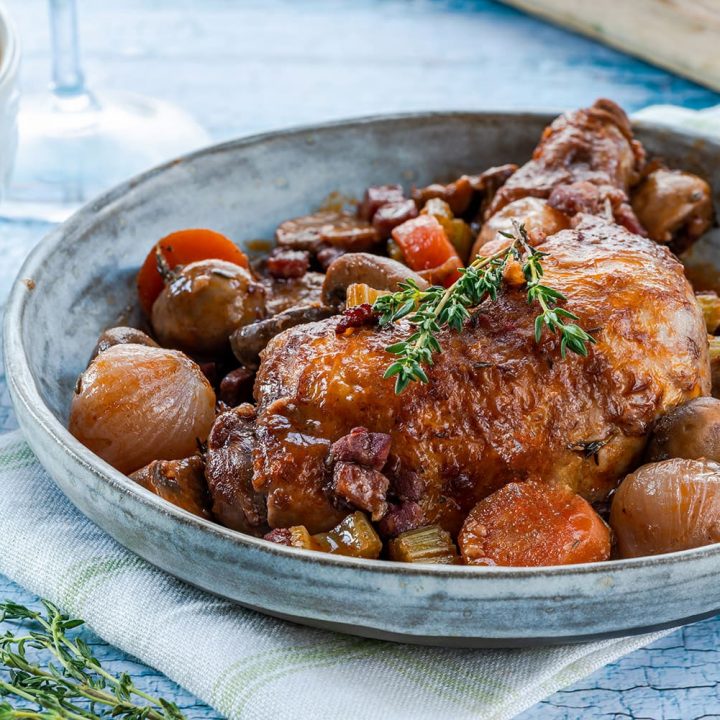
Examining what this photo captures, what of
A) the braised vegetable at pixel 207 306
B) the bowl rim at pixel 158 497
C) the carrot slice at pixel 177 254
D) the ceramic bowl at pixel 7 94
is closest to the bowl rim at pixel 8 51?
the ceramic bowl at pixel 7 94

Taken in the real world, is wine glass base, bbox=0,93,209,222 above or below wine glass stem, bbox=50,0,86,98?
below

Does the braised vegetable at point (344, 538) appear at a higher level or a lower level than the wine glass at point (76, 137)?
higher

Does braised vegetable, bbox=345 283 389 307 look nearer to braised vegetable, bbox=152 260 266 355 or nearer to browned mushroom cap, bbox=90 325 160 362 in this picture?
braised vegetable, bbox=152 260 266 355

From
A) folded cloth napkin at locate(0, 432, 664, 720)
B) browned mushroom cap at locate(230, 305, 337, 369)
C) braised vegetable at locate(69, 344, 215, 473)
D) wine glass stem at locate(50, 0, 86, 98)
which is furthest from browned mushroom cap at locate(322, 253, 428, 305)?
wine glass stem at locate(50, 0, 86, 98)

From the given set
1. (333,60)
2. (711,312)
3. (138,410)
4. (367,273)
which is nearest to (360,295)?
(367,273)

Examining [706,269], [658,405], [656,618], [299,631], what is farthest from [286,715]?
[706,269]

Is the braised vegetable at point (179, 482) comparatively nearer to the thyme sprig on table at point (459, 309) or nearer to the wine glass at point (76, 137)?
the thyme sprig on table at point (459, 309)
